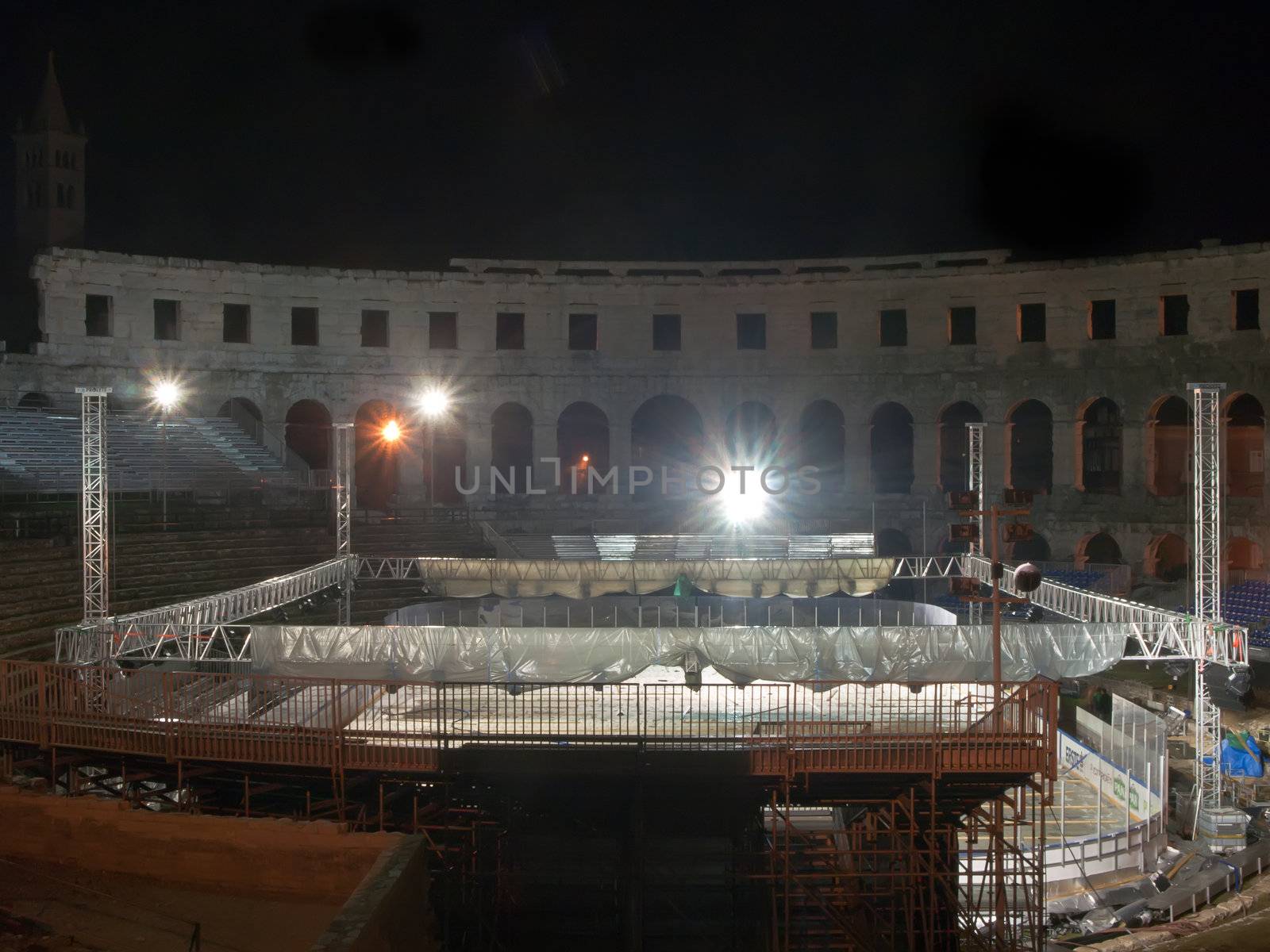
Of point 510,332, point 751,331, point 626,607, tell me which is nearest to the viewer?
point 626,607

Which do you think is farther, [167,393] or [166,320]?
[166,320]

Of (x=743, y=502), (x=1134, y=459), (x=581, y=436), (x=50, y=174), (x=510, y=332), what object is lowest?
(x=743, y=502)

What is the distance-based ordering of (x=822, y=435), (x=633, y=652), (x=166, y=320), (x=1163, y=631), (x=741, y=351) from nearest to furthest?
(x=633, y=652) → (x=1163, y=631) → (x=166, y=320) → (x=741, y=351) → (x=822, y=435)

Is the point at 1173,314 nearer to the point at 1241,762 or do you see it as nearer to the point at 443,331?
the point at 1241,762

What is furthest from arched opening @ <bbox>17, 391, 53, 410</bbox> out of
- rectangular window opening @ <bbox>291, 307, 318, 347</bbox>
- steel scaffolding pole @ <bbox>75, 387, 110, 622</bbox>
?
steel scaffolding pole @ <bbox>75, 387, 110, 622</bbox>

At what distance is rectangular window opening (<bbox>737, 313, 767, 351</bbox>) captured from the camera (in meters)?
37.4

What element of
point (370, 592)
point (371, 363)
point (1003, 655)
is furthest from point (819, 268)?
point (1003, 655)

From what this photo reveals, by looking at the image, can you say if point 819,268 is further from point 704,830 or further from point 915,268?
point 704,830

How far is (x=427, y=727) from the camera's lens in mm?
14695

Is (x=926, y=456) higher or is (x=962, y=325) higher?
(x=962, y=325)

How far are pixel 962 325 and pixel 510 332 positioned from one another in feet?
54.8

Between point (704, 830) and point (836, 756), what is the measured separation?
2.09 m

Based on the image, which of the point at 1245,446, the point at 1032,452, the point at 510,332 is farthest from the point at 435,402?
the point at 1245,446

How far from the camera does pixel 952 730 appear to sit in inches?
520
